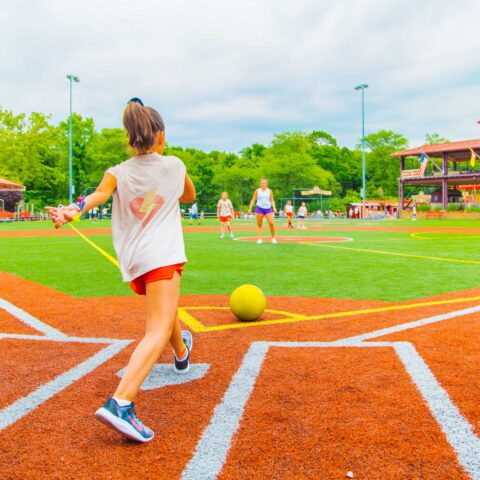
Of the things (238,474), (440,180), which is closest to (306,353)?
(238,474)

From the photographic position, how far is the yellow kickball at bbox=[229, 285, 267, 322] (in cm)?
560

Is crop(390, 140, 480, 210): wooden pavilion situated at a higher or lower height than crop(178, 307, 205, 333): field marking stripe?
higher

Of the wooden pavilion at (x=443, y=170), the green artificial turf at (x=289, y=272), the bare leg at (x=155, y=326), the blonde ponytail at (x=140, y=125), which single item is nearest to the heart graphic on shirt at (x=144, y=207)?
the blonde ponytail at (x=140, y=125)

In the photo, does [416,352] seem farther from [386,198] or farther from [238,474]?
[386,198]

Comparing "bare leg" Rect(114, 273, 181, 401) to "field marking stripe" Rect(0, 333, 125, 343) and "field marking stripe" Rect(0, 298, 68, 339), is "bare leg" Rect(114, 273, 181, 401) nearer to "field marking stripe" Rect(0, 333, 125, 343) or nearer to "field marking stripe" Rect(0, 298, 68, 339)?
"field marking stripe" Rect(0, 333, 125, 343)

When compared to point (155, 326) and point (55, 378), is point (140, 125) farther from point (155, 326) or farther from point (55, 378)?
point (55, 378)

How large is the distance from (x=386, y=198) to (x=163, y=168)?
92.5 m

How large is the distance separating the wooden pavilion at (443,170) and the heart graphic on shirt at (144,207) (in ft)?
186

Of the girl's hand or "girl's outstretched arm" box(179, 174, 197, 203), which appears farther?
"girl's outstretched arm" box(179, 174, 197, 203)

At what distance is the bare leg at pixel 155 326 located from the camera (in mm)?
2969

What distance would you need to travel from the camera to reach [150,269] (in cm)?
308

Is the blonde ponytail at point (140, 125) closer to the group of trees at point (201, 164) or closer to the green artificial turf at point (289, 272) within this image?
the green artificial turf at point (289, 272)

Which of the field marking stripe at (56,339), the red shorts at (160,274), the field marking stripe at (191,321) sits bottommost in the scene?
the field marking stripe at (56,339)

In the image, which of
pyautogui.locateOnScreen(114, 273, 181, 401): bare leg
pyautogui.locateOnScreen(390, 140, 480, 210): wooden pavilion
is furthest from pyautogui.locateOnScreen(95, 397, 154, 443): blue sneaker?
pyautogui.locateOnScreen(390, 140, 480, 210): wooden pavilion
